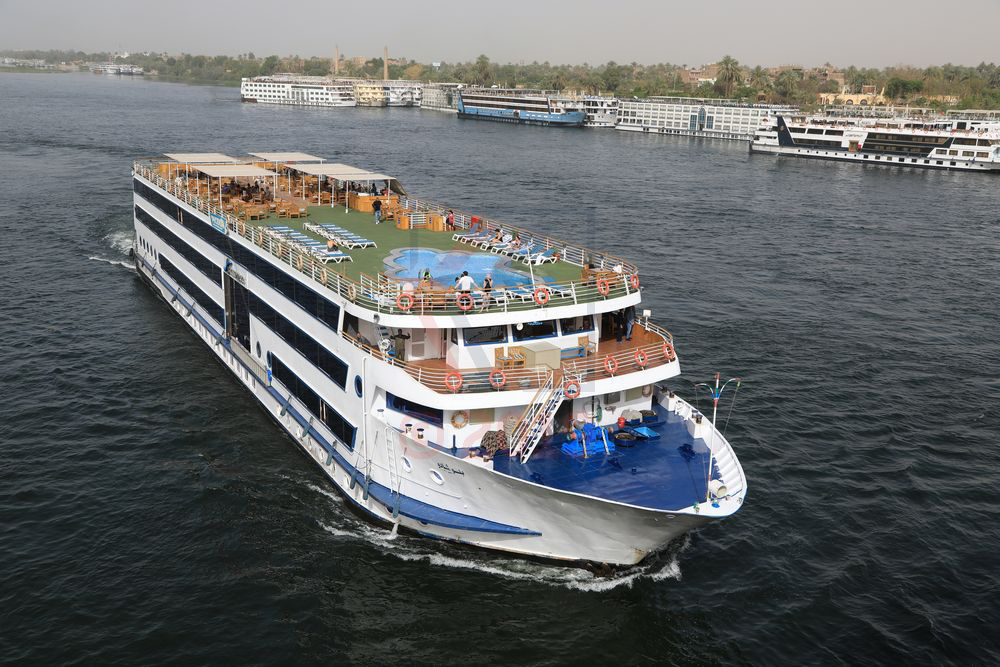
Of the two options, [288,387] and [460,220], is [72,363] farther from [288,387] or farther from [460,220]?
[460,220]

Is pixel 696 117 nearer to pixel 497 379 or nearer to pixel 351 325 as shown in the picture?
pixel 351 325

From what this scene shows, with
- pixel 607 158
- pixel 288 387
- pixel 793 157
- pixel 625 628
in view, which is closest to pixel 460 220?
pixel 288 387

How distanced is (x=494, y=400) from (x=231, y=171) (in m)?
25.3

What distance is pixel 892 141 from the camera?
132m

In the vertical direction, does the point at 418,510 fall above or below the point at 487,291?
below

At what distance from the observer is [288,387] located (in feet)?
98.8

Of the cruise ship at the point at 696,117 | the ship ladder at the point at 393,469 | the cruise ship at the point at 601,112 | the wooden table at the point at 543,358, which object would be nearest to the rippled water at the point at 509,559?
the ship ladder at the point at 393,469

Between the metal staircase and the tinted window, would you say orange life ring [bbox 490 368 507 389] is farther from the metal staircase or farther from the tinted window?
the tinted window

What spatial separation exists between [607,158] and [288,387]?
343 feet

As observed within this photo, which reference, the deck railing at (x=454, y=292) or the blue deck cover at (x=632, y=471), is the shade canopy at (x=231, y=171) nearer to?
the deck railing at (x=454, y=292)

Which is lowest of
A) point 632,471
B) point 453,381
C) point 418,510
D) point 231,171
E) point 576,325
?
point 418,510

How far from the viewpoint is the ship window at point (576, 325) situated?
2462 centimetres

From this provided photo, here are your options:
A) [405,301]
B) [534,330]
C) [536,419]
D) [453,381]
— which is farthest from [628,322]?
[405,301]

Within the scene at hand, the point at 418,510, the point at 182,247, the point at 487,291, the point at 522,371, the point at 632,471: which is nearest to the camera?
the point at 632,471
